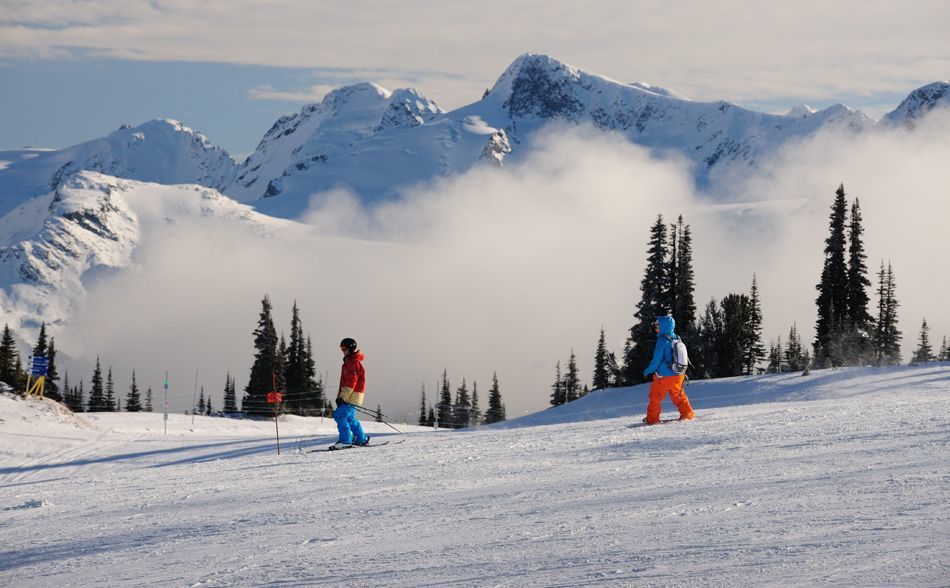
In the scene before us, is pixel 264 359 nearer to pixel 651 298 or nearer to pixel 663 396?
pixel 651 298

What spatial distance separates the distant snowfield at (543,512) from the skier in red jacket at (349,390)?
816mm

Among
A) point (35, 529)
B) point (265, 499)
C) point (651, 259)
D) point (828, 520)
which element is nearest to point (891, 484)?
point (828, 520)

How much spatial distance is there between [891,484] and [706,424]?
285 inches

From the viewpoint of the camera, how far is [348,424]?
1767cm

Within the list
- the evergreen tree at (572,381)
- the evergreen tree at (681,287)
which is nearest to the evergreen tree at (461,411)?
the evergreen tree at (572,381)

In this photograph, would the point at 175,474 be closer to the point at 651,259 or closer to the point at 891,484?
the point at 891,484

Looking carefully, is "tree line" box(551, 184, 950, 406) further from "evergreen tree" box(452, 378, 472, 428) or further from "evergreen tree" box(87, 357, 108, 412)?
"evergreen tree" box(87, 357, 108, 412)

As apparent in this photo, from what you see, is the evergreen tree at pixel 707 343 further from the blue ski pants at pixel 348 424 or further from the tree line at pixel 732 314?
the blue ski pants at pixel 348 424

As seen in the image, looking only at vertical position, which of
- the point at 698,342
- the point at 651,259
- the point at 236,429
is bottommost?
the point at 236,429

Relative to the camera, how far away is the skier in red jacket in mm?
16859

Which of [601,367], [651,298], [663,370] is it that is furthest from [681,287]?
[663,370]

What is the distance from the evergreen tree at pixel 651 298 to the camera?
5997 cm

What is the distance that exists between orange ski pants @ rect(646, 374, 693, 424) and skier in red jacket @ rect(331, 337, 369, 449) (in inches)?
193

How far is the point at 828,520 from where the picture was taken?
773cm
